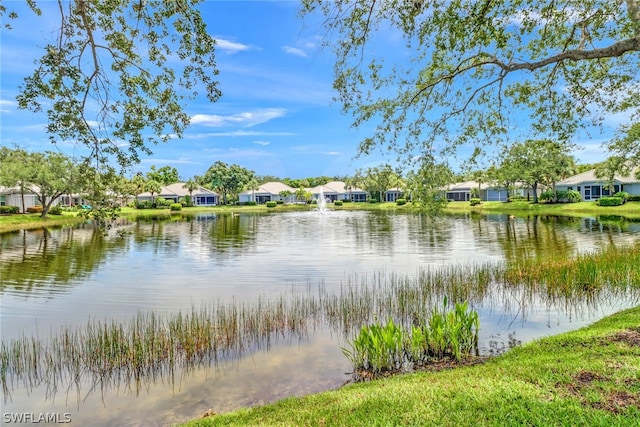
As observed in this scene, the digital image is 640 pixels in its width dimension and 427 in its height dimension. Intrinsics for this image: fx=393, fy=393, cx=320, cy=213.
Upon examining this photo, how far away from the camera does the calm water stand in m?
6.94

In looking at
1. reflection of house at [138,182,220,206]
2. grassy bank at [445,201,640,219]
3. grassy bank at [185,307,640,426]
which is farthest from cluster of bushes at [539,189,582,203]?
reflection of house at [138,182,220,206]

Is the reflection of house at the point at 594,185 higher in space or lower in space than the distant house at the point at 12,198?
lower

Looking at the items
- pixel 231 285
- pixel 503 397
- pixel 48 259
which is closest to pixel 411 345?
pixel 503 397

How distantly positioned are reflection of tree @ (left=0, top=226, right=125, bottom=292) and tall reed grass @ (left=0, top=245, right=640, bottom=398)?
827cm

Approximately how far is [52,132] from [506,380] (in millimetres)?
7337

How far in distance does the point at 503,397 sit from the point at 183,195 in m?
88.5

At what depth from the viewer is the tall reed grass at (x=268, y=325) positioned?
7.68m

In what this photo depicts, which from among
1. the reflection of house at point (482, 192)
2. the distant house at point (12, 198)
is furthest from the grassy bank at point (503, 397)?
the reflection of house at point (482, 192)

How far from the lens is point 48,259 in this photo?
22.0m

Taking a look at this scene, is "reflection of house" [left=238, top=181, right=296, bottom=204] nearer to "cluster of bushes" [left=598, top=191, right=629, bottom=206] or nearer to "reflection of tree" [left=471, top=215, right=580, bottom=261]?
"cluster of bushes" [left=598, top=191, right=629, bottom=206]

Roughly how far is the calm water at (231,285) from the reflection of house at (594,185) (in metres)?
28.1

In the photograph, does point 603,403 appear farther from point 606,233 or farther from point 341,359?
point 606,233

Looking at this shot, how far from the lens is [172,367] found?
7.82 m

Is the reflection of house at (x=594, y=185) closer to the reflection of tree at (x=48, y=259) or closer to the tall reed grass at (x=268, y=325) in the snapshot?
the tall reed grass at (x=268, y=325)
